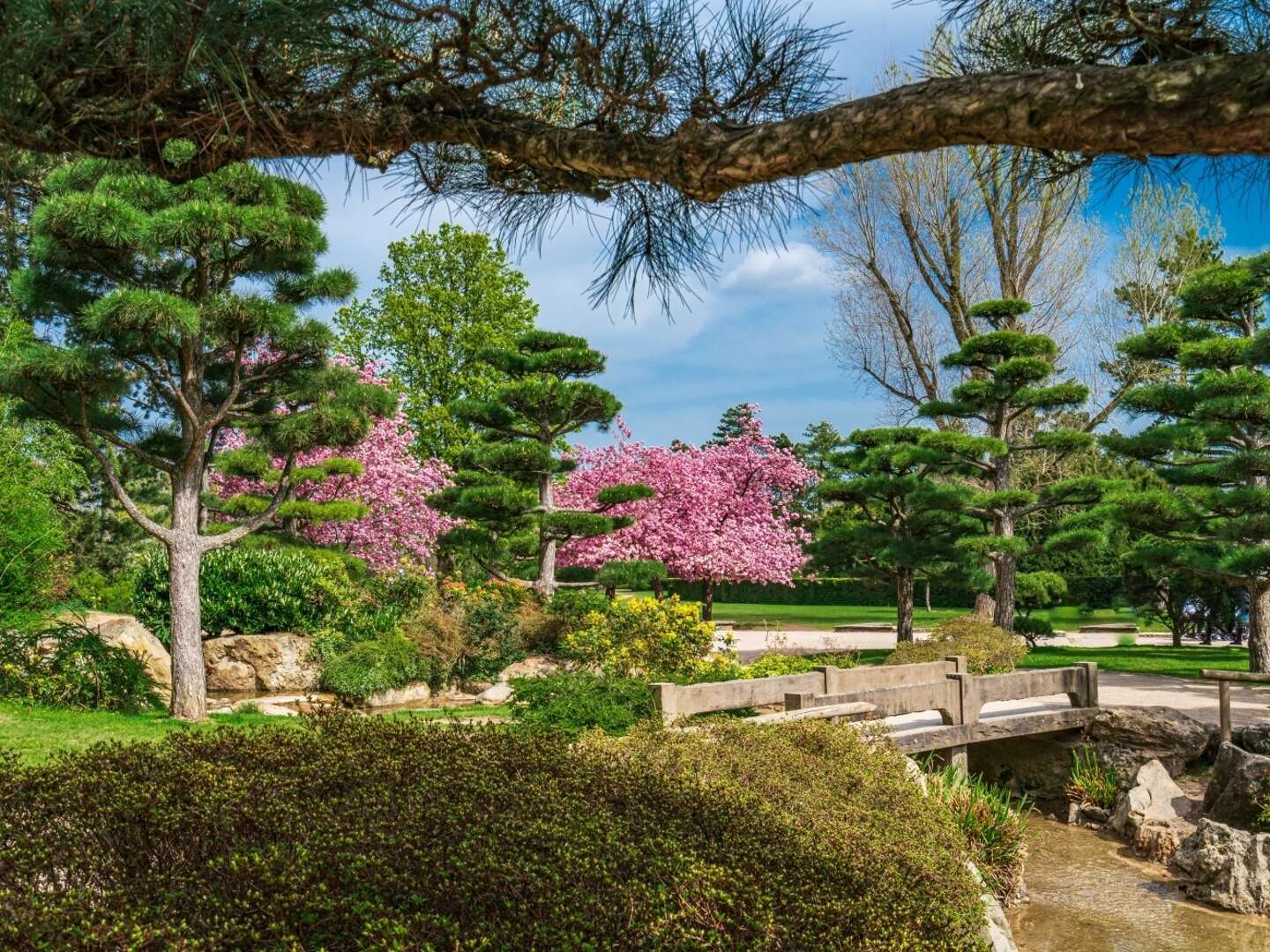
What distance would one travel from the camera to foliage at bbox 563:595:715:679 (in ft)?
32.3

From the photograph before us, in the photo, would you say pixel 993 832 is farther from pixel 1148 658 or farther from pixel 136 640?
pixel 1148 658

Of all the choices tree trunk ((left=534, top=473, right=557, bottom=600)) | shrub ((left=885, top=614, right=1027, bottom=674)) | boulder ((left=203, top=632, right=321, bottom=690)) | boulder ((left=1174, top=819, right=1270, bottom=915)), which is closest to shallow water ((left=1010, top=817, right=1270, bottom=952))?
boulder ((left=1174, top=819, right=1270, bottom=915))

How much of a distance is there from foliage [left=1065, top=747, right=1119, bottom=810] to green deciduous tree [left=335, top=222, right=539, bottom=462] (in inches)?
622

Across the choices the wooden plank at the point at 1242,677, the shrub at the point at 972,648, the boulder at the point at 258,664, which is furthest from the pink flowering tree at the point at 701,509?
the wooden plank at the point at 1242,677

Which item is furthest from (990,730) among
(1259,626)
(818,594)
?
(818,594)

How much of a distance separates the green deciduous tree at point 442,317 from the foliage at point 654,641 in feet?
40.3

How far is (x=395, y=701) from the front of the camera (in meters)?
11.1

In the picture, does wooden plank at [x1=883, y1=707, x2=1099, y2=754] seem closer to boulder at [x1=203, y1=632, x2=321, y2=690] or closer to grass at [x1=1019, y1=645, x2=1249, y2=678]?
grass at [x1=1019, y1=645, x2=1249, y2=678]

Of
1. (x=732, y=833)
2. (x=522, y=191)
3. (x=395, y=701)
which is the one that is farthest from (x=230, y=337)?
(x=732, y=833)

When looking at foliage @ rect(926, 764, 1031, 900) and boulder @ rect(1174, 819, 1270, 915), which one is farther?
foliage @ rect(926, 764, 1031, 900)

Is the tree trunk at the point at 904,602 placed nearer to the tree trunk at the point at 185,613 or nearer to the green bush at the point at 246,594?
the green bush at the point at 246,594

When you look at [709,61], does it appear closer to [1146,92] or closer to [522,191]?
[522,191]

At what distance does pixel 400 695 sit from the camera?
11219mm

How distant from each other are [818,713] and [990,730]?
92.8 inches
